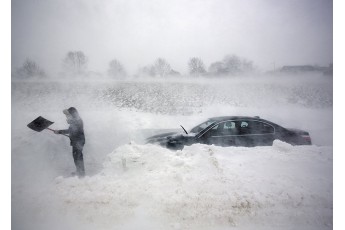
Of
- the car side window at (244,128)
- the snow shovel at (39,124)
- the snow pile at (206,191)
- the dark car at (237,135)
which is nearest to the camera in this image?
the snow pile at (206,191)

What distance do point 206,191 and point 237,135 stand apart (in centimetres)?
187

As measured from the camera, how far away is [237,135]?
14.7 feet

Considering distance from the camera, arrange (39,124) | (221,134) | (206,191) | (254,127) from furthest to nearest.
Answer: (254,127) < (221,134) < (39,124) < (206,191)

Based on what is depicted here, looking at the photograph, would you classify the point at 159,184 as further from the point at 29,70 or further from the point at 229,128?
the point at 29,70

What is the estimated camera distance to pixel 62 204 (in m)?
2.98

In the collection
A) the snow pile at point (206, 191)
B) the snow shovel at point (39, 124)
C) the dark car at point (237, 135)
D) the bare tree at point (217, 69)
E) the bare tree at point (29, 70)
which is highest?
the bare tree at point (217, 69)

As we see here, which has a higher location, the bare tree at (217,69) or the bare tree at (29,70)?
the bare tree at (217,69)

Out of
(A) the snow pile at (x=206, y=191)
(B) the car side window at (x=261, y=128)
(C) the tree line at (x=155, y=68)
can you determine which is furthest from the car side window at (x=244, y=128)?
(C) the tree line at (x=155, y=68)

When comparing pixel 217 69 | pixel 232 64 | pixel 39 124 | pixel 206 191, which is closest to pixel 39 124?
pixel 39 124

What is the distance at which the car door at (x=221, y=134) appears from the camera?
14.4 feet

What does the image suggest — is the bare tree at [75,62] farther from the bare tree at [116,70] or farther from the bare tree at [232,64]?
the bare tree at [232,64]

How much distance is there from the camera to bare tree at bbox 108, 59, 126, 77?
24.9 feet
